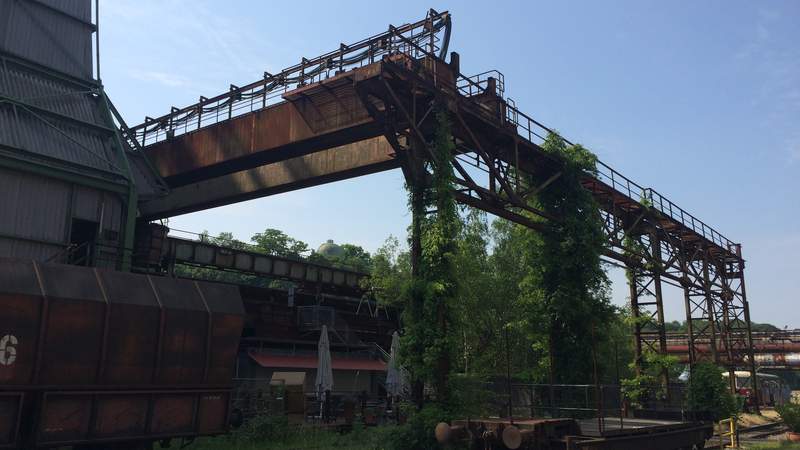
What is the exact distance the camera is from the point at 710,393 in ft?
64.2

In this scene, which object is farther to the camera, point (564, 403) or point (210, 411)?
point (564, 403)

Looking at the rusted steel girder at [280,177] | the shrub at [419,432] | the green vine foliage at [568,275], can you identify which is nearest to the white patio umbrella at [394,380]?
the green vine foliage at [568,275]

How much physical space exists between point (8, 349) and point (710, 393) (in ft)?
63.9

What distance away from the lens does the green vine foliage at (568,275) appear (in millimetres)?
19875

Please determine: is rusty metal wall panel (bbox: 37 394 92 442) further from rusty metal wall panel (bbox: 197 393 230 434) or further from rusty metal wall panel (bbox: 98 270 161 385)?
rusty metal wall panel (bbox: 197 393 230 434)

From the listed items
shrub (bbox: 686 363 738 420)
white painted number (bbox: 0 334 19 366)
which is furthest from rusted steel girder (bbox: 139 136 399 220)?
shrub (bbox: 686 363 738 420)

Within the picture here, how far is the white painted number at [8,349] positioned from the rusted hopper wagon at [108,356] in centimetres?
2

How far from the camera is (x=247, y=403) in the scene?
19.1m

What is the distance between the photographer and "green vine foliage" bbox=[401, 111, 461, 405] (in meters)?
14.4

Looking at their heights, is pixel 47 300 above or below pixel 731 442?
above

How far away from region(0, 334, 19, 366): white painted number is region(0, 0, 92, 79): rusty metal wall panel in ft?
48.2

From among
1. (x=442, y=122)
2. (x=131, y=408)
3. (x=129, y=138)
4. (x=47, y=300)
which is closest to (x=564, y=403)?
(x=442, y=122)

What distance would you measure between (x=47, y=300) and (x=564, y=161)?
1616 cm

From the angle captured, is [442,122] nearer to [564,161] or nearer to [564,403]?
[564,161]
